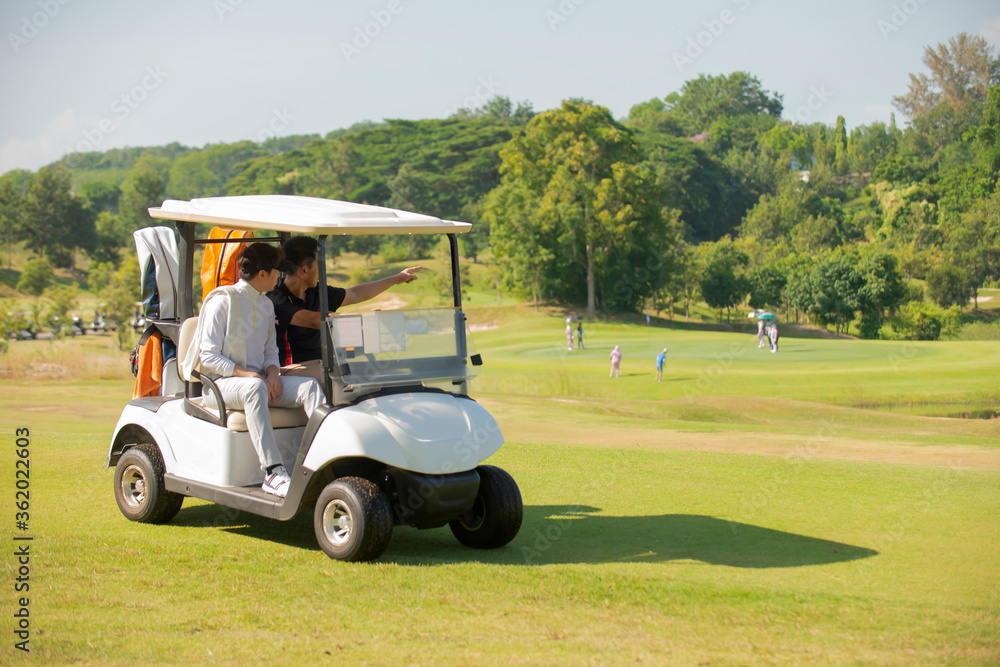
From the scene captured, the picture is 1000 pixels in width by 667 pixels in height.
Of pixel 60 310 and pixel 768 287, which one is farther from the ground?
pixel 60 310

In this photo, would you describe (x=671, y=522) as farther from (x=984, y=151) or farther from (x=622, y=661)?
(x=984, y=151)

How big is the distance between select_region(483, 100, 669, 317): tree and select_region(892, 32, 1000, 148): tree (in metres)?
117

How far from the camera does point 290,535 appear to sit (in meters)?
7.18

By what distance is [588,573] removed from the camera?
602cm

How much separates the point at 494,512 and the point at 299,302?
2.44 metres

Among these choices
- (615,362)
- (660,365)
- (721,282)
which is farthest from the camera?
(721,282)

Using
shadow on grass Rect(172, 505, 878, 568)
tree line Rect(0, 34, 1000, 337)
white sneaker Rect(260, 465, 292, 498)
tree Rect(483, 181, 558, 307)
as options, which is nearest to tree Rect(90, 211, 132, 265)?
tree line Rect(0, 34, 1000, 337)

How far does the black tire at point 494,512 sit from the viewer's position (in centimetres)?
664

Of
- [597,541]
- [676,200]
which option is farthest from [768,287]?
[597,541]

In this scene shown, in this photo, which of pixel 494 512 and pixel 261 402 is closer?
pixel 261 402

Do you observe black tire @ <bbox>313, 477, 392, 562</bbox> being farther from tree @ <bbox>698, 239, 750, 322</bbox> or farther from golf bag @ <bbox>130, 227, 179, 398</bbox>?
tree @ <bbox>698, 239, 750, 322</bbox>

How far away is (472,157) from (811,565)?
107 meters
